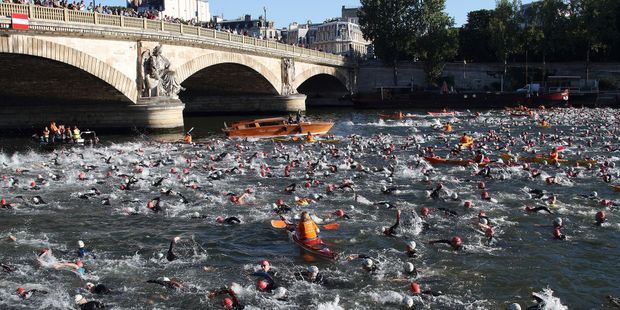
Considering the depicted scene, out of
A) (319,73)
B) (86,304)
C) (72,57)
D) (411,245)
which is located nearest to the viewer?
(86,304)

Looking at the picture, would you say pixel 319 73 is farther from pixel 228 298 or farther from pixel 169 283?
pixel 228 298

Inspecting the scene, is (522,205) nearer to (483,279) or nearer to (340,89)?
(483,279)

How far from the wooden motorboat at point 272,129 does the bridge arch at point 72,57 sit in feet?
26.2

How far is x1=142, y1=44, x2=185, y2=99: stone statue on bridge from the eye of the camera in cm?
4531

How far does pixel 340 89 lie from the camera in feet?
313

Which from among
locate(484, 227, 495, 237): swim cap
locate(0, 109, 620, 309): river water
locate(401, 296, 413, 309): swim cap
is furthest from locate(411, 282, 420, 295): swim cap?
locate(484, 227, 495, 237): swim cap

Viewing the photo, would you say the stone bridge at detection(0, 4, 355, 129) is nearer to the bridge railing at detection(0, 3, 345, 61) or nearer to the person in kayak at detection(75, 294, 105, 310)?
the bridge railing at detection(0, 3, 345, 61)

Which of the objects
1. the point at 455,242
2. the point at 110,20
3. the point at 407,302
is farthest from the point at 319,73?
the point at 407,302

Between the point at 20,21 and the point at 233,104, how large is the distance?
37.4 metres

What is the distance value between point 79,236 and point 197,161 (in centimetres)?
1558

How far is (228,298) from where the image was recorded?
1427cm

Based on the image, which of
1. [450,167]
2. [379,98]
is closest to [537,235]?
[450,167]

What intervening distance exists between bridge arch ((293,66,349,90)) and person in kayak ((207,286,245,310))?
57785 millimetres

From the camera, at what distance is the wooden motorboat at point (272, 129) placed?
48.6m
